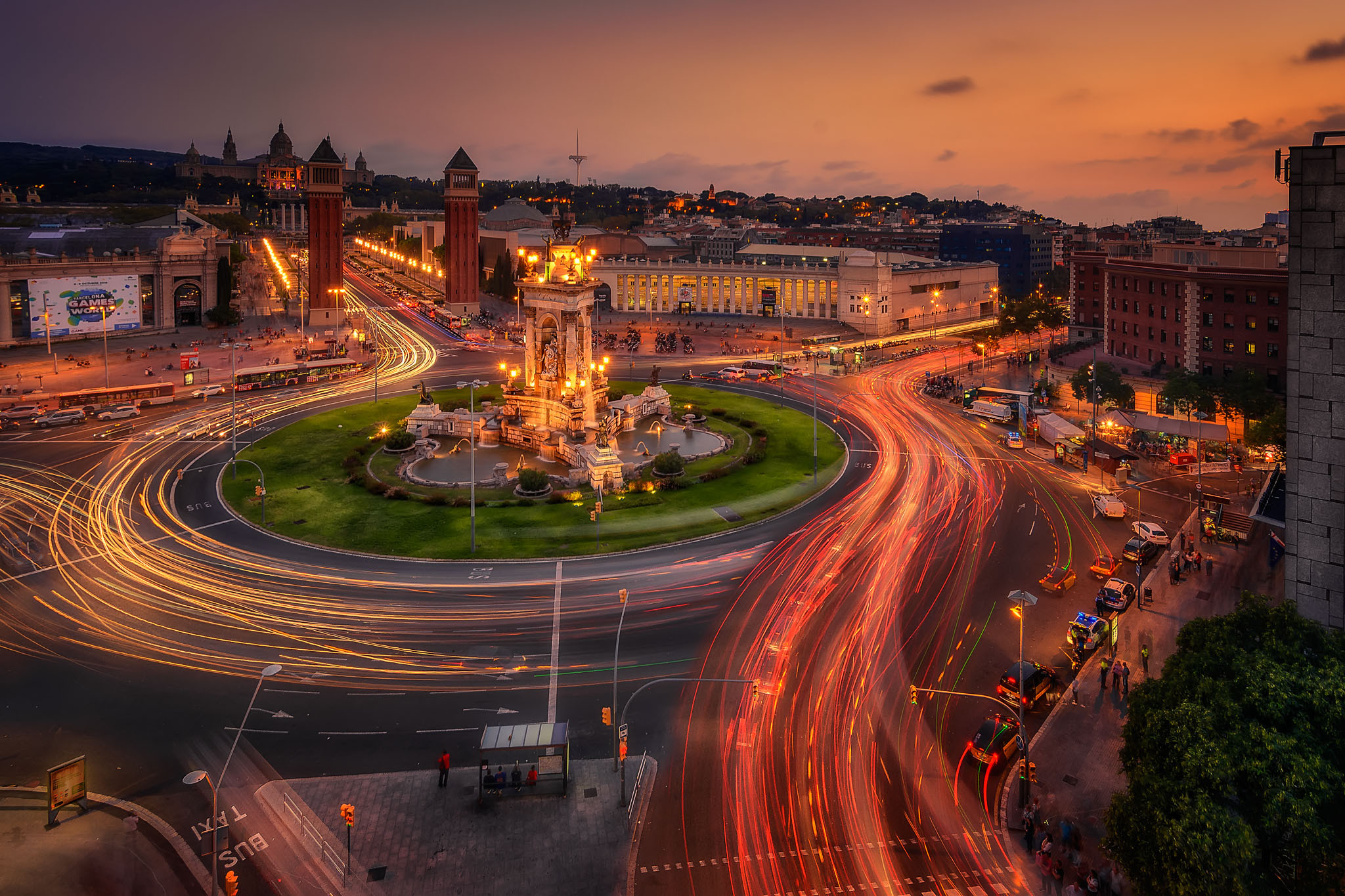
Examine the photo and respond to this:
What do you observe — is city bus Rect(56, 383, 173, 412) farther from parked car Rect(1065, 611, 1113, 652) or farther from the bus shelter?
parked car Rect(1065, 611, 1113, 652)

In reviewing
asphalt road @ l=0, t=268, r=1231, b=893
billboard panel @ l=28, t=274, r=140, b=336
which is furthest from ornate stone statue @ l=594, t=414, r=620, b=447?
billboard panel @ l=28, t=274, r=140, b=336

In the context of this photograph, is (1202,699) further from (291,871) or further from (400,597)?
(400,597)

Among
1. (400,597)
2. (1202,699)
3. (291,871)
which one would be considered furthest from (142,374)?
(1202,699)

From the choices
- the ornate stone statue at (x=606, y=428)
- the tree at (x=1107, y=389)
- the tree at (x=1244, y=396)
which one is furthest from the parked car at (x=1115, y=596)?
the tree at (x=1107, y=389)

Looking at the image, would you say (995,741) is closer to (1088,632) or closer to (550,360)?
(1088,632)

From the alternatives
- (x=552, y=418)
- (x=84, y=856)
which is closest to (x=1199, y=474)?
(x=552, y=418)
